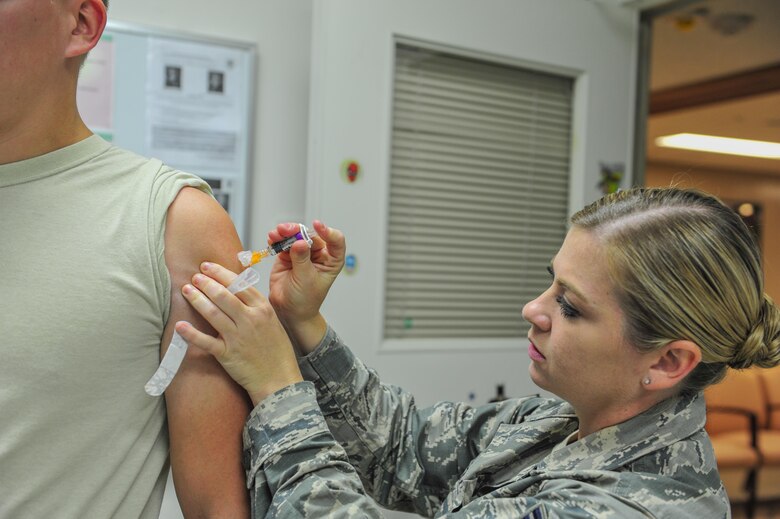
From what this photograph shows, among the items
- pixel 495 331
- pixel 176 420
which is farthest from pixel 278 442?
pixel 495 331

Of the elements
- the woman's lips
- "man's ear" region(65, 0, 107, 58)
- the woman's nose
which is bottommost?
the woman's lips

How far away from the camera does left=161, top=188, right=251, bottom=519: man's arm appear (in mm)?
987

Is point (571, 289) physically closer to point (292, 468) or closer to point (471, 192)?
point (292, 468)

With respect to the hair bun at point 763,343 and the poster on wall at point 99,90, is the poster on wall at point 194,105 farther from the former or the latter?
the hair bun at point 763,343

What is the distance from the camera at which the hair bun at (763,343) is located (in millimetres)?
1093

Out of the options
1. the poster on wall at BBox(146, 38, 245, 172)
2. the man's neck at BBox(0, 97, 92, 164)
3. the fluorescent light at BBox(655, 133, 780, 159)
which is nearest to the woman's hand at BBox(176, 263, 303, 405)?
the man's neck at BBox(0, 97, 92, 164)

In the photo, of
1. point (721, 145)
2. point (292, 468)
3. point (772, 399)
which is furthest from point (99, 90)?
point (721, 145)

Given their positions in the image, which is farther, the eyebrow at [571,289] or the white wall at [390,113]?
the white wall at [390,113]

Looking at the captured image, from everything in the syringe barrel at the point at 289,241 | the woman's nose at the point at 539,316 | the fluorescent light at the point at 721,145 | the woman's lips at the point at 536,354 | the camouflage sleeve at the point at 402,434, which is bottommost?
Answer: the camouflage sleeve at the point at 402,434

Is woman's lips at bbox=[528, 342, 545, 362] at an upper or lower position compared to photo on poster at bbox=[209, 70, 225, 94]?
lower

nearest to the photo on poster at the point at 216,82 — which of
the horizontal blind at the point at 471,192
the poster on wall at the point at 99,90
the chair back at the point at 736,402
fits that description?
the poster on wall at the point at 99,90

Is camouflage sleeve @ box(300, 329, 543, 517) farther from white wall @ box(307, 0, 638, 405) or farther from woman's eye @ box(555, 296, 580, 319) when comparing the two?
white wall @ box(307, 0, 638, 405)

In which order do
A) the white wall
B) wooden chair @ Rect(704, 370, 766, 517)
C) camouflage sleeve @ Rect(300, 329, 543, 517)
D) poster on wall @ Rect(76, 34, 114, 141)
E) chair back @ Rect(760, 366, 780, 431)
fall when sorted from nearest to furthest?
camouflage sleeve @ Rect(300, 329, 543, 517) < poster on wall @ Rect(76, 34, 114, 141) < the white wall < wooden chair @ Rect(704, 370, 766, 517) < chair back @ Rect(760, 366, 780, 431)

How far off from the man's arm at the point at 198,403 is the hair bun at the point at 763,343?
0.75 m
